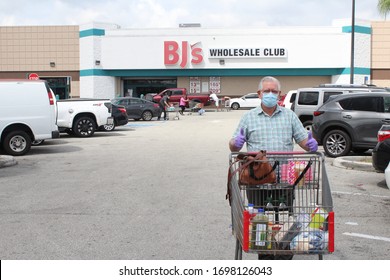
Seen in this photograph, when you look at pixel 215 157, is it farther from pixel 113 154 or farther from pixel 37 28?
pixel 37 28

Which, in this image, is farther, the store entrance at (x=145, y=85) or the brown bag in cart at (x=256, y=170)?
the store entrance at (x=145, y=85)

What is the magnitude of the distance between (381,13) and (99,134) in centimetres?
1731

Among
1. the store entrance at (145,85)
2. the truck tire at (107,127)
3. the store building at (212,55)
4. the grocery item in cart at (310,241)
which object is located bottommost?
the grocery item in cart at (310,241)

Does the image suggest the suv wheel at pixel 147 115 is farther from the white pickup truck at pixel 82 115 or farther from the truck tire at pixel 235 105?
the truck tire at pixel 235 105

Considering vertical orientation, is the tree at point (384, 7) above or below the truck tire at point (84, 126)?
above

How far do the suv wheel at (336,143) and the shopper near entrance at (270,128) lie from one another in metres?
9.75

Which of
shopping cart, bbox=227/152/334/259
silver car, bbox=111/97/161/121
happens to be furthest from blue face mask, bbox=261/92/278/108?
silver car, bbox=111/97/161/121

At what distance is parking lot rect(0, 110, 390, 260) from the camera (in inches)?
233

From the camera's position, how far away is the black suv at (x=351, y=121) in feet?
44.5

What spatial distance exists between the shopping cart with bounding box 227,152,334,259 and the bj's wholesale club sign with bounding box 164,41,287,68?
41936 mm

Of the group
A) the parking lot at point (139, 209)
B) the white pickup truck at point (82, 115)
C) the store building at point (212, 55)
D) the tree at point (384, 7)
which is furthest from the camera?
the store building at point (212, 55)

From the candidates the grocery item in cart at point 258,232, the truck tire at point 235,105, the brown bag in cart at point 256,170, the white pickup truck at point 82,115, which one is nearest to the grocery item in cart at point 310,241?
the grocery item in cart at point 258,232

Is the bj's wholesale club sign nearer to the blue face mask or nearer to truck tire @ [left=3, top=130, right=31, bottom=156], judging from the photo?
truck tire @ [left=3, top=130, right=31, bottom=156]

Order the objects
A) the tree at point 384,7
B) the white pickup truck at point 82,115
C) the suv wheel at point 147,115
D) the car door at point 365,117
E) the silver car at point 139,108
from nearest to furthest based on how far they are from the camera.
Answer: the car door at point 365,117 < the white pickup truck at point 82,115 < the tree at point 384,7 < the silver car at point 139,108 < the suv wheel at point 147,115
